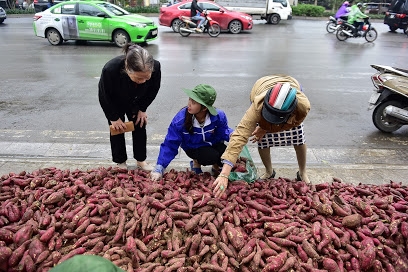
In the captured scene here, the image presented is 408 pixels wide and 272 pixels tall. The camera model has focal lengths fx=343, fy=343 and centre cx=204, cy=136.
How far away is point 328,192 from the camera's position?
3502 mm

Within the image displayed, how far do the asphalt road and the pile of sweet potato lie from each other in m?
2.39

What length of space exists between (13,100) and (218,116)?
5.84 m

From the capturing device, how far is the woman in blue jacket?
3.51 meters

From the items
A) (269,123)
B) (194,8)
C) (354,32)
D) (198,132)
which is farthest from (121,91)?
(354,32)

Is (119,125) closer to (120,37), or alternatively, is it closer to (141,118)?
(141,118)

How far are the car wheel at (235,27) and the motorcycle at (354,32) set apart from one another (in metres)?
4.93

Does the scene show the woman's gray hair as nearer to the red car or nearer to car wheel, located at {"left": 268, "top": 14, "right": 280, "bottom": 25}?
the red car

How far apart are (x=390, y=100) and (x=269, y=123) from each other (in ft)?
13.2

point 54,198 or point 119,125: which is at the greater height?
point 119,125

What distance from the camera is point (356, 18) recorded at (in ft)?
53.9

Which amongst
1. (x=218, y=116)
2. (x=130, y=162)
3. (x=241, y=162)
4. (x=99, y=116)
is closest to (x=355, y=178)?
(x=241, y=162)

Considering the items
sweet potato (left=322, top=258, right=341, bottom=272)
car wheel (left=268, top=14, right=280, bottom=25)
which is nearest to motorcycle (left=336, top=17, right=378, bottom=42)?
car wheel (left=268, top=14, right=280, bottom=25)

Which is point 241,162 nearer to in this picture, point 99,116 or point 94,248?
point 94,248

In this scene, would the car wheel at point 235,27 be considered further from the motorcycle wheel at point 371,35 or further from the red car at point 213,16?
the motorcycle wheel at point 371,35
